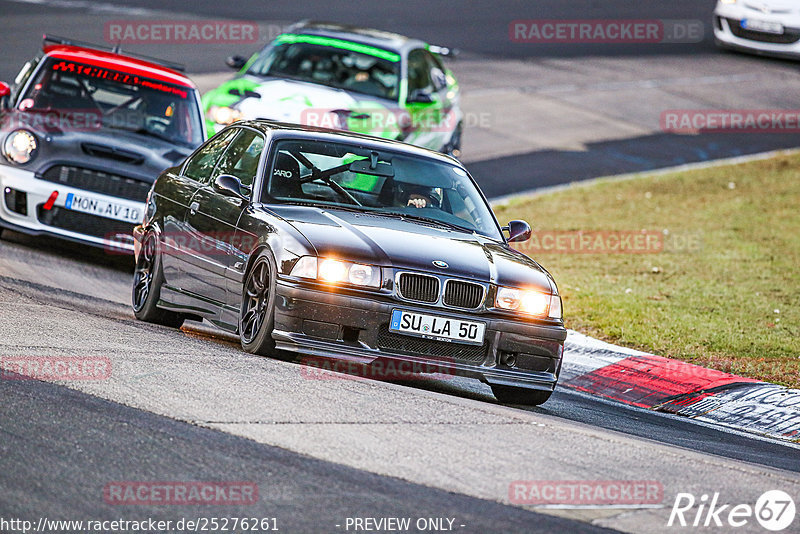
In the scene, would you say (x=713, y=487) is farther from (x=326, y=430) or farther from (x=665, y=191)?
(x=665, y=191)

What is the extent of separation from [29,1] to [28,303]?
19923 mm

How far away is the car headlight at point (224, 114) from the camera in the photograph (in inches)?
582

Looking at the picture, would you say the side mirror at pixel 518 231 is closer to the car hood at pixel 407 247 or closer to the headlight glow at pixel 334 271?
the car hood at pixel 407 247

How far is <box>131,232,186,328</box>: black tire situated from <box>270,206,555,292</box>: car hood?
1.54 m

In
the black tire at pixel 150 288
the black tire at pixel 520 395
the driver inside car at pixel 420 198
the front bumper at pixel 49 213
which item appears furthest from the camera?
the front bumper at pixel 49 213

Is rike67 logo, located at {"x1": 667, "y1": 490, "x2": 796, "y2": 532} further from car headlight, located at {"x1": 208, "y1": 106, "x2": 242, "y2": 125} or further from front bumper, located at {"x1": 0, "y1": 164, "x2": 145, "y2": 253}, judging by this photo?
car headlight, located at {"x1": 208, "y1": 106, "x2": 242, "y2": 125}

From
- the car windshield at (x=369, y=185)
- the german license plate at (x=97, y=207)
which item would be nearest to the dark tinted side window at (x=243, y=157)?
the car windshield at (x=369, y=185)

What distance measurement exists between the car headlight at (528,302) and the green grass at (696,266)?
2556mm

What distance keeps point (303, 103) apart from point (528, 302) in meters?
7.42

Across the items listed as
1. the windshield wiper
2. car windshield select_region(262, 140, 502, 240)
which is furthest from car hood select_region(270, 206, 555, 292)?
car windshield select_region(262, 140, 502, 240)

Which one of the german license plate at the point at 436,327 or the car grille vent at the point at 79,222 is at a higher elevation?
the german license plate at the point at 436,327

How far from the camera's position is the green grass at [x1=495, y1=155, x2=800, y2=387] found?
1109 cm

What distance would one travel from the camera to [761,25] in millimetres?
26281

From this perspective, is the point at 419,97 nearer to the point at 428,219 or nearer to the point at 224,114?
the point at 224,114
